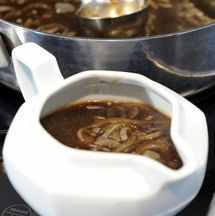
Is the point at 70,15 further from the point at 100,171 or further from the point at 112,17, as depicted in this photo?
the point at 100,171

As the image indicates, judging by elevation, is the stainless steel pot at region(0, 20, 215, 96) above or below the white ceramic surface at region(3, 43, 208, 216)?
below

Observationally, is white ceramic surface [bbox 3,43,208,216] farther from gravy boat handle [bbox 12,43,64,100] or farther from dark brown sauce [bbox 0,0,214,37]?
dark brown sauce [bbox 0,0,214,37]

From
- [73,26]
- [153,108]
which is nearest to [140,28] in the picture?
[73,26]

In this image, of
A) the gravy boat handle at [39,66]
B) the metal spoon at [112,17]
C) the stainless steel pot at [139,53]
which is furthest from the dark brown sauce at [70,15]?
the gravy boat handle at [39,66]

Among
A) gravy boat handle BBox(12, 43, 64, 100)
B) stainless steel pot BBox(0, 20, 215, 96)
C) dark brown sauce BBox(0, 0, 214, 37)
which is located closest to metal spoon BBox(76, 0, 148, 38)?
dark brown sauce BBox(0, 0, 214, 37)

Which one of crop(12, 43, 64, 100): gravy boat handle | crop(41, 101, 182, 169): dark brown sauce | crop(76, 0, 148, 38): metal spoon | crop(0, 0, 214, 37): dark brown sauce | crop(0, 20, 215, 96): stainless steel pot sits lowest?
crop(0, 0, 214, 37): dark brown sauce

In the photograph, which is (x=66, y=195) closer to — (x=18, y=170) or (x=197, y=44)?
(x=18, y=170)
